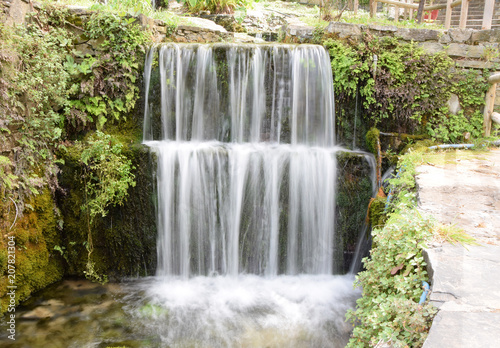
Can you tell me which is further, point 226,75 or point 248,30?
point 248,30

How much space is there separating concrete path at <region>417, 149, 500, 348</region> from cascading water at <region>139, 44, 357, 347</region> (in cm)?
199

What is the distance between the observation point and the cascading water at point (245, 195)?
5.02 metres

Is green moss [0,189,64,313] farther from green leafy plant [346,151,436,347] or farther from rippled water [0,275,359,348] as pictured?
green leafy plant [346,151,436,347]

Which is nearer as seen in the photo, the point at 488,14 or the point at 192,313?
the point at 192,313

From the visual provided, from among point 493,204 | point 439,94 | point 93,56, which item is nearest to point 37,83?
point 93,56

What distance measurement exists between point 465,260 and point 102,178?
4868 millimetres

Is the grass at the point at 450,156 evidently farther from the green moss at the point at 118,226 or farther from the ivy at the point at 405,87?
the green moss at the point at 118,226

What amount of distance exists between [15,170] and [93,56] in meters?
2.51

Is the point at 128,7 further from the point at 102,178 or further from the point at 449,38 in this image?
the point at 449,38

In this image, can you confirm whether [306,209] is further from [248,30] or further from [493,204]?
[248,30]

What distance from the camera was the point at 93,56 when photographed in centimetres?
655

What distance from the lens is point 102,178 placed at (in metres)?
5.65

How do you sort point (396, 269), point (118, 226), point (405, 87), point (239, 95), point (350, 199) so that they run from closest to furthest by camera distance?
point (396, 269), point (118, 226), point (350, 199), point (239, 95), point (405, 87)

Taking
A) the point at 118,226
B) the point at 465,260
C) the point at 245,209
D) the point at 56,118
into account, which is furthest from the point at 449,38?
the point at 56,118
